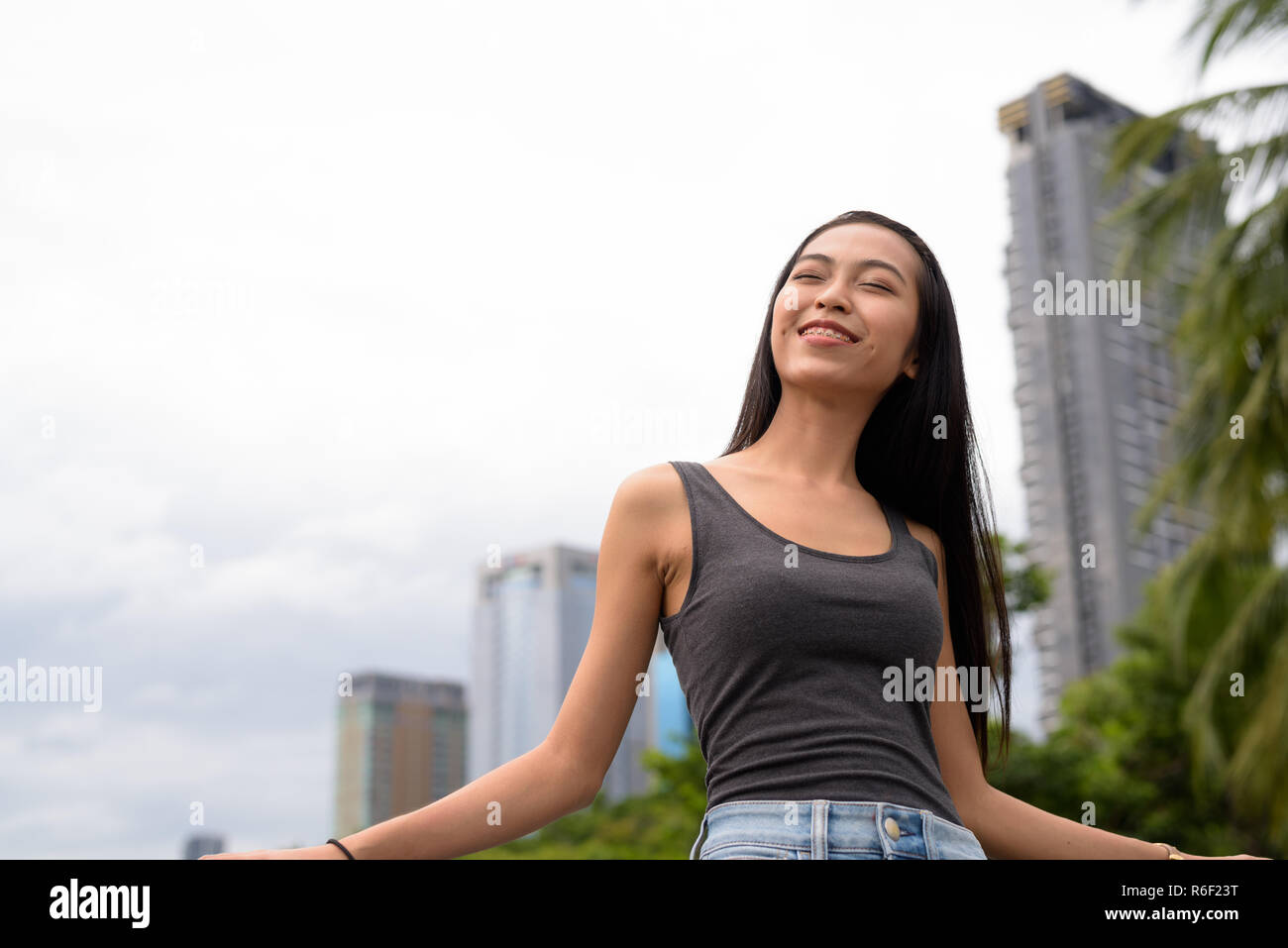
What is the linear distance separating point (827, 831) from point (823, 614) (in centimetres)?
29

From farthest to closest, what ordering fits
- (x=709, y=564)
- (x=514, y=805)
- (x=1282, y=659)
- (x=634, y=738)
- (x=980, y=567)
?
(x=634, y=738)
(x=1282, y=659)
(x=980, y=567)
(x=709, y=564)
(x=514, y=805)

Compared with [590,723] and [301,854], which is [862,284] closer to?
[590,723]

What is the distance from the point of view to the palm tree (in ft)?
29.9

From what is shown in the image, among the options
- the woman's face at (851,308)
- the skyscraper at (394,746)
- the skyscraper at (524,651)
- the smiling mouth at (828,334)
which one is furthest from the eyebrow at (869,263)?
the skyscraper at (394,746)

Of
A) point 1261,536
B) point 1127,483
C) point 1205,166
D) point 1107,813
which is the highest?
point 1127,483

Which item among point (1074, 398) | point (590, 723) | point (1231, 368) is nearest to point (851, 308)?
point (590, 723)

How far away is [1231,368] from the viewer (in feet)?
31.2

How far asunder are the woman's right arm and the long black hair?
1.27ft

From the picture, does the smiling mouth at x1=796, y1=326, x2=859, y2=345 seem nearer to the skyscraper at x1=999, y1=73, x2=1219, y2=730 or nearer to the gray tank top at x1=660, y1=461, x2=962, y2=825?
the gray tank top at x1=660, y1=461, x2=962, y2=825
